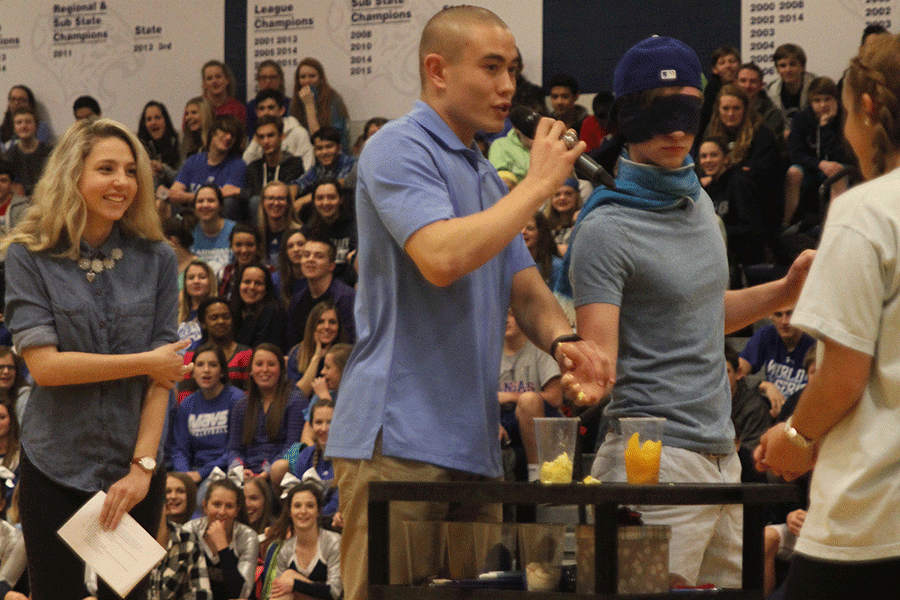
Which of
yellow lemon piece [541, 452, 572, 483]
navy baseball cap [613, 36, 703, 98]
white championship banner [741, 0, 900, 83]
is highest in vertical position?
white championship banner [741, 0, 900, 83]

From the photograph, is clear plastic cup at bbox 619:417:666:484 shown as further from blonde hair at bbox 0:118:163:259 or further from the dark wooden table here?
blonde hair at bbox 0:118:163:259

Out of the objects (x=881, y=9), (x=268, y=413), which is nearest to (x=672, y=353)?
(x=268, y=413)

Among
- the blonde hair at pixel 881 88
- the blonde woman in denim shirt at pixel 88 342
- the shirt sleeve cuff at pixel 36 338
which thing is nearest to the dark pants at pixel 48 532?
the blonde woman in denim shirt at pixel 88 342

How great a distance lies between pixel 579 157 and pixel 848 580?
96 cm

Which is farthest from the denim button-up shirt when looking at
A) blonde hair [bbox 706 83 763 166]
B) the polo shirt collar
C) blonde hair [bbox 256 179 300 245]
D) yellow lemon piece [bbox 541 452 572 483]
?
blonde hair [bbox 256 179 300 245]

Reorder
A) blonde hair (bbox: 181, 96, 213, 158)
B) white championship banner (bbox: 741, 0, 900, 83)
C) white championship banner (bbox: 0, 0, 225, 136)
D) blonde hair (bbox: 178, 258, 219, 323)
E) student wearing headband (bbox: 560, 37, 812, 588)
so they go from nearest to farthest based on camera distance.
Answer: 1. student wearing headband (bbox: 560, 37, 812, 588)
2. white championship banner (bbox: 741, 0, 900, 83)
3. blonde hair (bbox: 178, 258, 219, 323)
4. blonde hair (bbox: 181, 96, 213, 158)
5. white championship banner (bbox: 0, 0, 225, 136)

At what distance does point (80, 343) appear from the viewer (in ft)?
8.80

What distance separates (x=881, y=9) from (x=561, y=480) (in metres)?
7.58

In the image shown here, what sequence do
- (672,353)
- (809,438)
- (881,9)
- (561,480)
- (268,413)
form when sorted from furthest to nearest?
(881,9), (268,413), (672,353), (561,480), (809,438)

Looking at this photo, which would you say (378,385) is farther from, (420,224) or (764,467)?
(764,467)

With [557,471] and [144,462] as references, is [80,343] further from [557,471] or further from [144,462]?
[557,471]

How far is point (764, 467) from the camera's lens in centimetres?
197

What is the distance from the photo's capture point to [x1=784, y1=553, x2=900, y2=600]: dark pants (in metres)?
1.64

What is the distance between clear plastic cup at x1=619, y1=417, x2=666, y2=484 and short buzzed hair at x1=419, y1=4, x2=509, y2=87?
2.60ft
